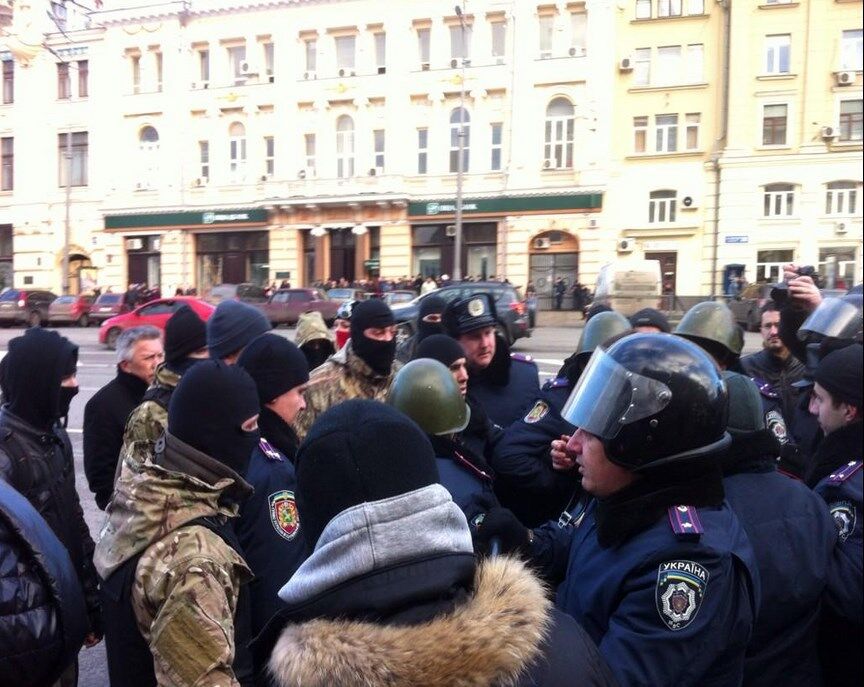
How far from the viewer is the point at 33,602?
168 centimetres

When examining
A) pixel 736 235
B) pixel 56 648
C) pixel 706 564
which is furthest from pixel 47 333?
pixel 736 235

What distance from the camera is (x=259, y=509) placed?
90.4 inches

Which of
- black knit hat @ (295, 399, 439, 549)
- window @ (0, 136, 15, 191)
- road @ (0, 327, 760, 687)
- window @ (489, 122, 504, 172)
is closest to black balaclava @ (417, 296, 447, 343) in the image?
road @ (0, 327, 760, 687)

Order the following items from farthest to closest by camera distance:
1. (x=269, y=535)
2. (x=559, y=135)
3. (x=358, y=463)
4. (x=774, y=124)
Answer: (x=559, y=135), (x=774, y=124), (x=269, y=535), (x=358, y=463)

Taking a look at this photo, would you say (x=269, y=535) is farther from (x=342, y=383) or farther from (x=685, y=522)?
(x=342, y=383)

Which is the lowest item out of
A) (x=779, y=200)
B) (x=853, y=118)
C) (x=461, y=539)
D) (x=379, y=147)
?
(x=461, y=539)

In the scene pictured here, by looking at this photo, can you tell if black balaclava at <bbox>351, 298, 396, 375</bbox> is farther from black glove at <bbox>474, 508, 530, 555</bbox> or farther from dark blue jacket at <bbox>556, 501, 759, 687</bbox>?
dark blue jacket at <bbox>556, 501, 759, 687</bbox>

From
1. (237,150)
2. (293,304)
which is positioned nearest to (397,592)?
(293,304)

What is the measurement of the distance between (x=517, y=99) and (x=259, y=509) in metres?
29.8

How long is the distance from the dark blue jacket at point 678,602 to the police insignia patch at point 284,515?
3.27 ft

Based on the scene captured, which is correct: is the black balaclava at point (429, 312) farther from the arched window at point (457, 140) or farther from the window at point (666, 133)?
the arched window at point (457, 140)

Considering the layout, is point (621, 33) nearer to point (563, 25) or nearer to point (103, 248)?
point (563, 25)

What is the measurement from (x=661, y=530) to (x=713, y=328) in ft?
6.56

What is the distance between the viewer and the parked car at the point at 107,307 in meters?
26.0
